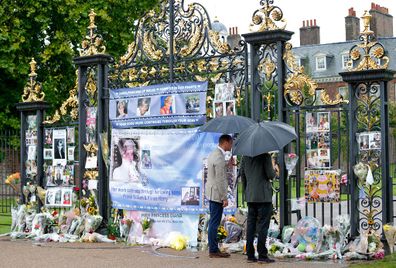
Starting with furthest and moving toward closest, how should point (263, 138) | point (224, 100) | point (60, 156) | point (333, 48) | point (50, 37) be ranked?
point (333, 48), point (50, 37), point (60, 156), point (224, 100), point (263, 138)

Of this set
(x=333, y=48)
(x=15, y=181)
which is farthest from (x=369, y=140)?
(x=333, y=48)

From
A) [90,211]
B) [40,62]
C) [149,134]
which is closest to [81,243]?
[90,211]

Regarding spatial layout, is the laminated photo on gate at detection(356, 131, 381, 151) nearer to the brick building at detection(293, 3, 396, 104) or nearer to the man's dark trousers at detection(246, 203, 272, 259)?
the man's dark trousers at detection(246, 203, 272, 259)

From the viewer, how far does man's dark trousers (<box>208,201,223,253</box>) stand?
11.2m

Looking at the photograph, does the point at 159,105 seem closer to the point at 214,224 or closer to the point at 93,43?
the point at 93,43

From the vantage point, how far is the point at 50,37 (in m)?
24.8

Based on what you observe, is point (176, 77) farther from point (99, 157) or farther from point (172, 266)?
point (172, 266)

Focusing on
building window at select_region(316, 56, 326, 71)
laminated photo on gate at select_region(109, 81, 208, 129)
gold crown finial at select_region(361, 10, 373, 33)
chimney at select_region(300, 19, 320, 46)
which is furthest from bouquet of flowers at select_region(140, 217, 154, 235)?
chimney at select_region(300, 19, 320, 46)

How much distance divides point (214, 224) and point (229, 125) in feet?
4.71

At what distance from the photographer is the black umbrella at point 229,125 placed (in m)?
11.0

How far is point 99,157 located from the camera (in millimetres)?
14375

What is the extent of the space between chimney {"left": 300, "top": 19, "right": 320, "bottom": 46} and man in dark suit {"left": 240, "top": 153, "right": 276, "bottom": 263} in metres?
49.3

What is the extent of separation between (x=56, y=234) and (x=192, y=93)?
12.6ft

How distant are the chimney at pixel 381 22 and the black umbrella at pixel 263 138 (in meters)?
43.8
